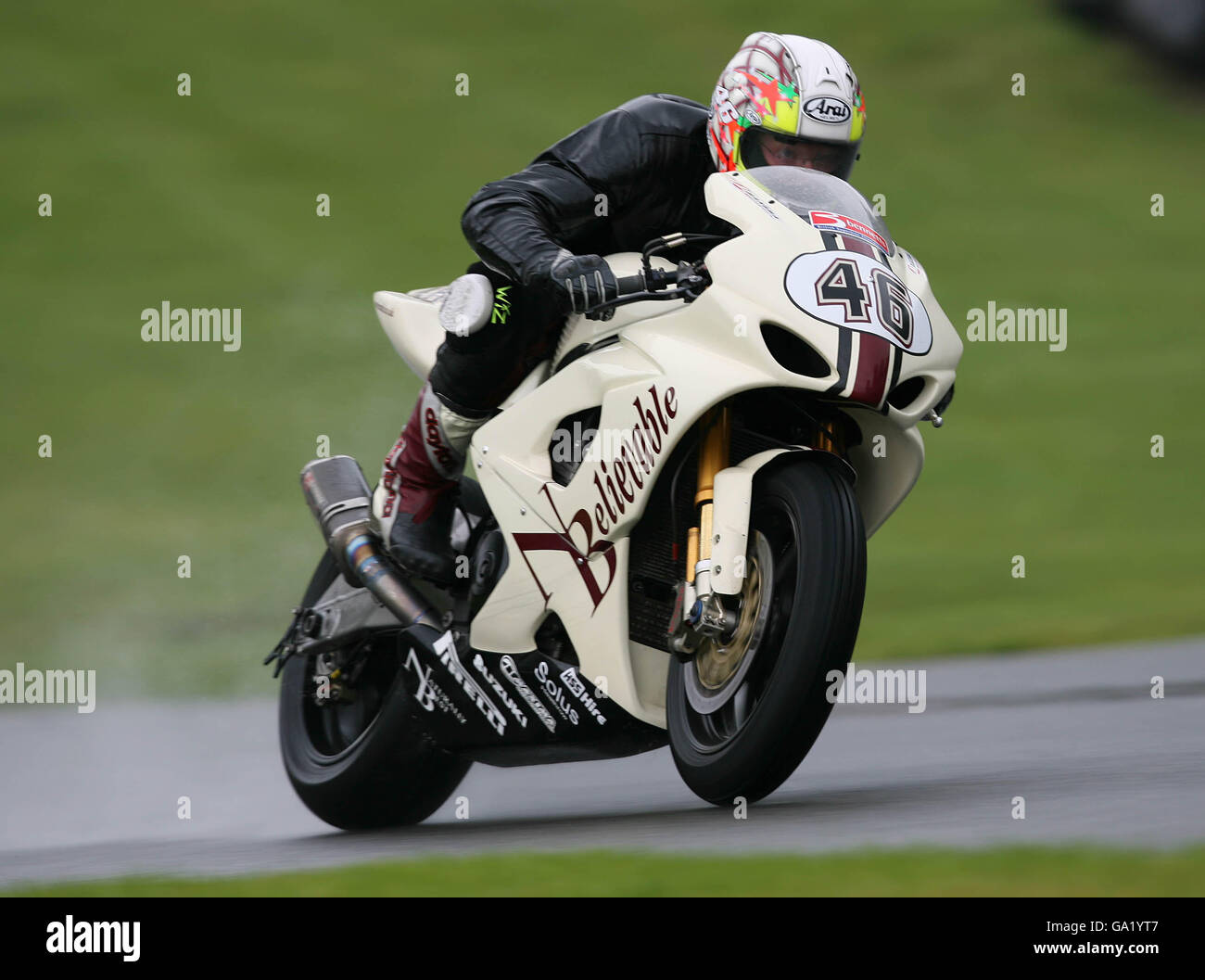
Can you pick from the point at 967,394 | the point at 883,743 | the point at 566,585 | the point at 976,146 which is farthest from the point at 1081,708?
the point at 976,146

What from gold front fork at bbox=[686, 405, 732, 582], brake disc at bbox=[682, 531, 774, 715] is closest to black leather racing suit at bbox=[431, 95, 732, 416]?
gold front fork at bbox=[686, 405, 732, 582]

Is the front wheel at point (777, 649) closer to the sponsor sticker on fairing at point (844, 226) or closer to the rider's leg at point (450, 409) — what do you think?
the sponsor sticker on fairing at point (844, 226)

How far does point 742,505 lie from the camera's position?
361cm

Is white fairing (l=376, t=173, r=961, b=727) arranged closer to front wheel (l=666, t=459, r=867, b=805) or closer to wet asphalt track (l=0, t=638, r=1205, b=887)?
front wheel (l=666, t=459, r=867, b=805)

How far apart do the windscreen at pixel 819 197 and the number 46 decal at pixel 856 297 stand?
0.11 meters

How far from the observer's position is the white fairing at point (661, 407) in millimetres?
3584

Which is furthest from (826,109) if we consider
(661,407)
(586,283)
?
(661,407)

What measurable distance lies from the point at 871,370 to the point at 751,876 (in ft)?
3.08

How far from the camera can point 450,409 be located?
4617 mm

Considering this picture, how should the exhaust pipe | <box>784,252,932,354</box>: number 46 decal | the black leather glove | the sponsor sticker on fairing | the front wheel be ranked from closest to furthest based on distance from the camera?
the front wheel → <box>784,252,932,354</box>: number 46 decal → the sponsor sticker on fairing → the black leather glove → the exhaust pipe

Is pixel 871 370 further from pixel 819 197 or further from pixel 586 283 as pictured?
pixel 586 283

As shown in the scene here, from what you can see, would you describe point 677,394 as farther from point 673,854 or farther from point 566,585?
point 673,854

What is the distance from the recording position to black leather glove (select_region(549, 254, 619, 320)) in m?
3.83

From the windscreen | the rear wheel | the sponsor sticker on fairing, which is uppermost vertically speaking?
the windscreen
